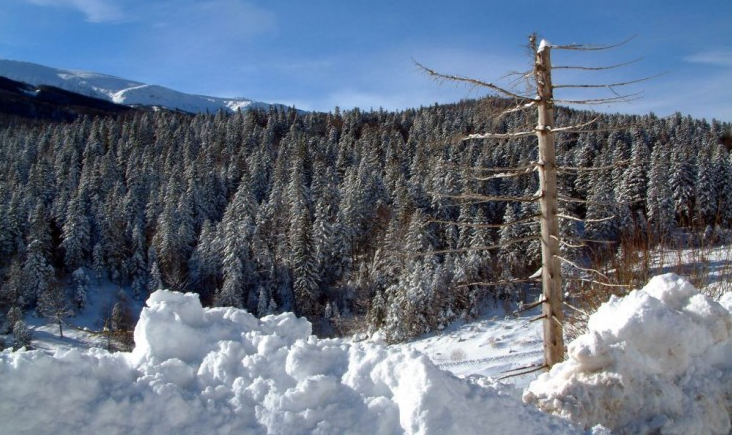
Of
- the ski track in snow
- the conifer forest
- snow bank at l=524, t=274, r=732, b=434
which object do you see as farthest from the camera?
the conifer forest

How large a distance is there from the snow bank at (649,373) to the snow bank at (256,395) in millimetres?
630

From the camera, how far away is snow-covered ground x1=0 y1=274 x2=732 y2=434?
336 centimetres

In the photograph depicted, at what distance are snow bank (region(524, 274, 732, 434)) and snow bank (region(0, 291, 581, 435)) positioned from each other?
63 cm

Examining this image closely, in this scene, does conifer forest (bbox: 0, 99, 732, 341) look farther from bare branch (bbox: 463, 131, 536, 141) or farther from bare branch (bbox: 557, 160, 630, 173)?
bare branch (bbox: 463, 131, 536, 141)

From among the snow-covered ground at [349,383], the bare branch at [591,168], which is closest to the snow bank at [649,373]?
the snow-covered ground at [349,383]

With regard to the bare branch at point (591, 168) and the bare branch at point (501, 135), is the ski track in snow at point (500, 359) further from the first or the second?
the bare branch at point (501, 135)

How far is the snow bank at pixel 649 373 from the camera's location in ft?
14.2

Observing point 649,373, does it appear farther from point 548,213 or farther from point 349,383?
point 349,383

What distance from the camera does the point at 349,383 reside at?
12.3 ft

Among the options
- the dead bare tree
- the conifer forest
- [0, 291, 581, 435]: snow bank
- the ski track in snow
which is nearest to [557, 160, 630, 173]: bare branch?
the dead bare tree

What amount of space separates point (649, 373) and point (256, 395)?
3.39 m

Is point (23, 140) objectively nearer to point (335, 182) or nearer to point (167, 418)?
point (335, 182)

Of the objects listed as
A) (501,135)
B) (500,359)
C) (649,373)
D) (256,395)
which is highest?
(501,135)

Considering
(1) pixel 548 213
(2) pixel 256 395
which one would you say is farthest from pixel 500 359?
(2) pixel 256 395
